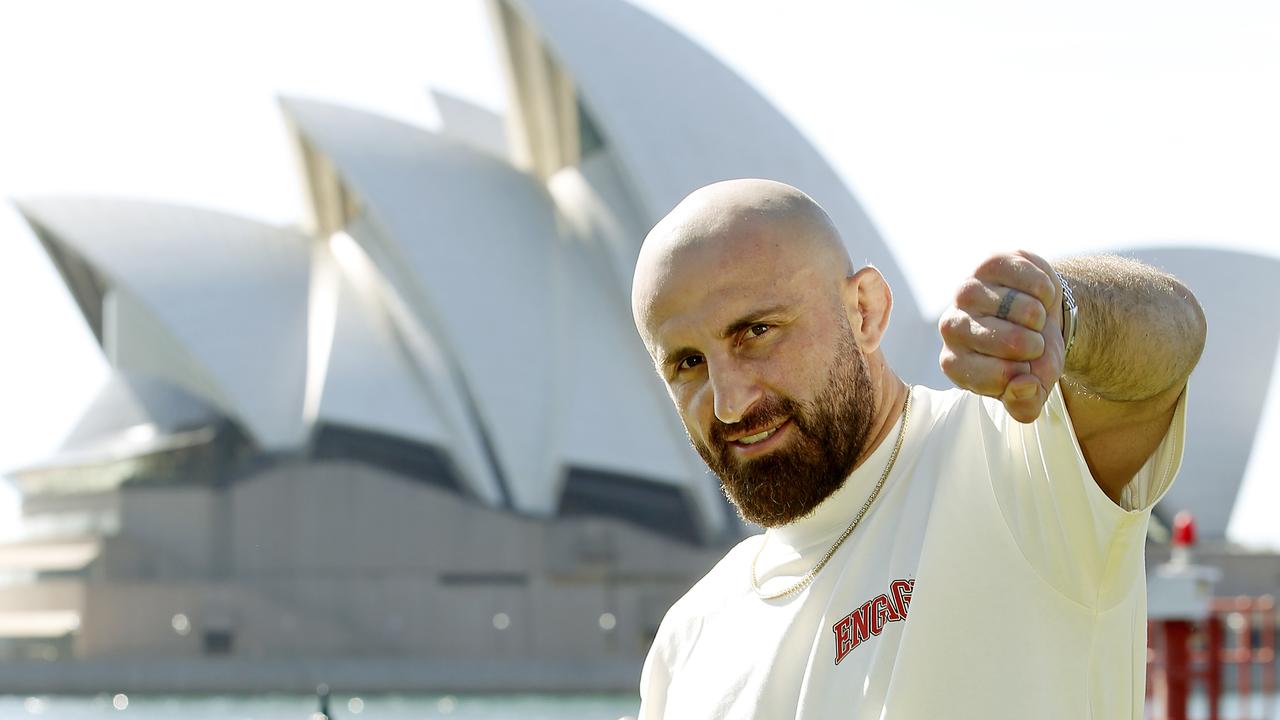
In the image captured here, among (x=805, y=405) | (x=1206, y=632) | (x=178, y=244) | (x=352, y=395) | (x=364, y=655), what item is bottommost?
(x=364, y=655)

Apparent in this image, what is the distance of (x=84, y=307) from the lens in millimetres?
28906

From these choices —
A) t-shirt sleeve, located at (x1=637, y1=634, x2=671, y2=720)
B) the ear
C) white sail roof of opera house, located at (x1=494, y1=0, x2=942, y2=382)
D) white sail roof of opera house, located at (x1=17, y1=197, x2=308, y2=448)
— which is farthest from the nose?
white sail roof of opera house, located at (x1=17, y1=197, x2=308, y2=448)

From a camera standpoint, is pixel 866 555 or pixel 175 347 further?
pixel 175 347

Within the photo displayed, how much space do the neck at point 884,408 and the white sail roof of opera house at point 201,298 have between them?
Result: 24306 millimetres

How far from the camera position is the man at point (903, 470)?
3.98 ft

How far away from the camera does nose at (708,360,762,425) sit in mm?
1281

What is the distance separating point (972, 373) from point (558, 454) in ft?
77.6

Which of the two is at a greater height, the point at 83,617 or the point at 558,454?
the point at 558,454

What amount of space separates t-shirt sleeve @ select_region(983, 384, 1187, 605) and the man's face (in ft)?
0.48

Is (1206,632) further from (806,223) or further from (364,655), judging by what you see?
(364,655)

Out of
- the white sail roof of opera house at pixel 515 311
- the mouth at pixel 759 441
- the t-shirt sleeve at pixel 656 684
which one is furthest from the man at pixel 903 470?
the white sail roof of opera house at pixel 515 311

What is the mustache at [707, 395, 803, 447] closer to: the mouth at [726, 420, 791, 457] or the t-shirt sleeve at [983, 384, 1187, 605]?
the mouth at [726, 420, 791, 457]

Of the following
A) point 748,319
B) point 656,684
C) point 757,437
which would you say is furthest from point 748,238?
point 656,684

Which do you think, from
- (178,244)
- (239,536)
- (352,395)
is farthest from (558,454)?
(178,244)
